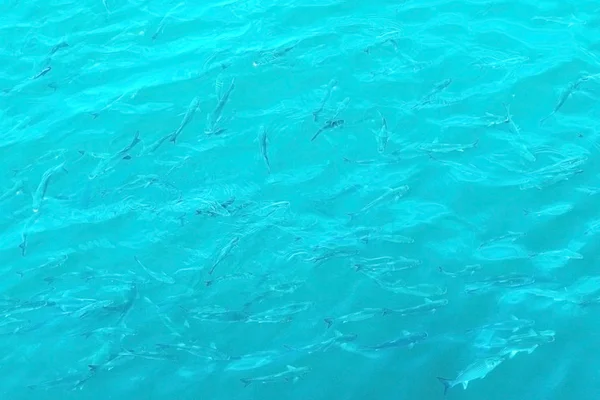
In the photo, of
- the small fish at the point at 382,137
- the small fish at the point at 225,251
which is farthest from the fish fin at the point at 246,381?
the small fish at the point at 382,137

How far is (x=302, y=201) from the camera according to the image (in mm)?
3385

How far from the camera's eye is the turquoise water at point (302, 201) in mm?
2848

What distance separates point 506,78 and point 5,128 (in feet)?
11.0

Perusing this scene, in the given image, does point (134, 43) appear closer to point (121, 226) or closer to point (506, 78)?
point (121, 226)

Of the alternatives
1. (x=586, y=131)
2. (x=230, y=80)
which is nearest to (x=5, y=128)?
(x=230, y=80)

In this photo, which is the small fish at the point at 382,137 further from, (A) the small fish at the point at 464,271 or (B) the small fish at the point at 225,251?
(B) the small fish at the point at 225,251

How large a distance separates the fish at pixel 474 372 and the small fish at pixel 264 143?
1579mm

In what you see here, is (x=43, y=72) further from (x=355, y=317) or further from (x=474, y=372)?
(x=474, y=372)

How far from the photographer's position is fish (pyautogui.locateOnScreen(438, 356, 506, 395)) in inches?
107

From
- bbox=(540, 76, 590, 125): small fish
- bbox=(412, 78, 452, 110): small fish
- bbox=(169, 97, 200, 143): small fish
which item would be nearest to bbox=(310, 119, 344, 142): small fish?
bbox=(412, 78, 452, 110): small fish

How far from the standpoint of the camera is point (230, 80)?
4027 millimetres

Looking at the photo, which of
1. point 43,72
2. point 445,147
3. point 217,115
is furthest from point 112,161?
point 445,147


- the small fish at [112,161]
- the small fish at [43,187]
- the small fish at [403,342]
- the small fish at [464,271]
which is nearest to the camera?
the small fish at [403,342]

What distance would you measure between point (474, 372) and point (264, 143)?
182 centimetres
